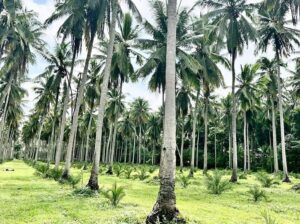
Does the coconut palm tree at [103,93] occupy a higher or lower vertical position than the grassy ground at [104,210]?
higher

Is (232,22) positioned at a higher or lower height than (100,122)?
higher

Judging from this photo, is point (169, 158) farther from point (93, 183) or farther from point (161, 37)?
point (161, 37)

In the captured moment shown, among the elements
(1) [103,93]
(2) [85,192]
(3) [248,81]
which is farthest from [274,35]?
(2) [85,192]

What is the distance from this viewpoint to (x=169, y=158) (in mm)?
8930

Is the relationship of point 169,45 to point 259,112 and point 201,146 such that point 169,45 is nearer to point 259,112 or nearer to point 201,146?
point 259,112

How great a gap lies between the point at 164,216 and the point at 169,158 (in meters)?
1.54

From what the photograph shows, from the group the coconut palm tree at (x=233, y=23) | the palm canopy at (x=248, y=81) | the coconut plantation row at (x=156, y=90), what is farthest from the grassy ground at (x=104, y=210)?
the palm canopy at (x=248, y=81)

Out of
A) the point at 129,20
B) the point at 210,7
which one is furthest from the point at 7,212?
the point at 129,20

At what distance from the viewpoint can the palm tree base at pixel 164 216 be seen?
825cm

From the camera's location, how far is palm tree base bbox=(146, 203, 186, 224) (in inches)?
325

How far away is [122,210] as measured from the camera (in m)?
10.3

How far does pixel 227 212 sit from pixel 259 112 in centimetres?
3982

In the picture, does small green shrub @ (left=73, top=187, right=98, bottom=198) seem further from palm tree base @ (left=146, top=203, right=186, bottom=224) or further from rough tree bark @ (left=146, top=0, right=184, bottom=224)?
palm tree base @ (left=146, top=203, right=186, bottom=224)

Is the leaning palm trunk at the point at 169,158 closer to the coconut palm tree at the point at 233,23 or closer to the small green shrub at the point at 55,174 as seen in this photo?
the small green shrub at the point at 55,174
